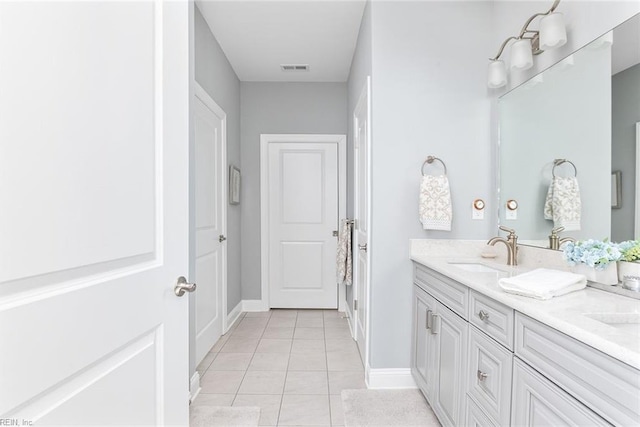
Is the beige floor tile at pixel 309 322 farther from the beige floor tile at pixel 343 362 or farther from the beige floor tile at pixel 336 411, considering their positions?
the beige floor tile at pixel 336 411

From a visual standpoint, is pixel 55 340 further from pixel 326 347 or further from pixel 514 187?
pixel 326 347

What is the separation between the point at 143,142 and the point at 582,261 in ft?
5.18

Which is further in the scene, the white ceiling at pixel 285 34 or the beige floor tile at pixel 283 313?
the beige floor tile at pixel 283 313

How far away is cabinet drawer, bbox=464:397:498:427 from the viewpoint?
130 cm

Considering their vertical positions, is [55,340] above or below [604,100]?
below

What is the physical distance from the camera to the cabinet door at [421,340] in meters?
1.96

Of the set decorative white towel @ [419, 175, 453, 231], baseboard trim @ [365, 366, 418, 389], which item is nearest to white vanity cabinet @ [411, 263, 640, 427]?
baseboard trim @ [365, 366, 418, 389]

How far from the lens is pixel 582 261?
1.36 meters

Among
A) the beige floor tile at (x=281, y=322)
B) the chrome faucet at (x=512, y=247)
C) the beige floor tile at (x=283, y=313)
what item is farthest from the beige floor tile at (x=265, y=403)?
the beige floor tile at (x=283, y=313)

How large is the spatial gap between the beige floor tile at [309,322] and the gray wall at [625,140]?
2.67m

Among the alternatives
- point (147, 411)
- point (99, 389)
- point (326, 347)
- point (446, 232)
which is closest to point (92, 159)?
point (99, 389)

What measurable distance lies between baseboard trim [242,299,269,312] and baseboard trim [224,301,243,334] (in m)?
0.06

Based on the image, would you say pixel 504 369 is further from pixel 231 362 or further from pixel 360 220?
pixel 231 362

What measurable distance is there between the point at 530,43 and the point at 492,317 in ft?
4.96
